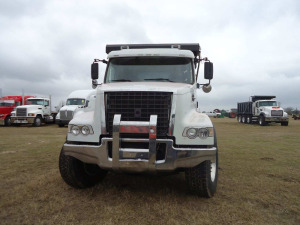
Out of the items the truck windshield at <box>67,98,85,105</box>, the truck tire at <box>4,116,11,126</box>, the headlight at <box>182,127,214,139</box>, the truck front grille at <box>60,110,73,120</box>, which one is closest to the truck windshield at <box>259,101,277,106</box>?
the truck windshield at <box>67,98,85,105</box>

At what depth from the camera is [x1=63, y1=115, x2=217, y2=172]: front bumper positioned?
3.36 m

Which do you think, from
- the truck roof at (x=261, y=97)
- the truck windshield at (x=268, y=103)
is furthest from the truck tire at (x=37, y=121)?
the truck roof at (x=261, y=97)

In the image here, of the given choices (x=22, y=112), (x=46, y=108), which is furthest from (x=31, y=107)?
(x=46, y=108)

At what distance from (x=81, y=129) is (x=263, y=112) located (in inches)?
905

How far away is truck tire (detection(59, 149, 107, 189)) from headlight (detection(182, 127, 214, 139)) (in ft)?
6.03

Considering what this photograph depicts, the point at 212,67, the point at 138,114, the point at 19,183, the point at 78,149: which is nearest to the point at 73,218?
the point at 78,149

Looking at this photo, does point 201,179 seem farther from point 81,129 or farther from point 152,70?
point 152,70

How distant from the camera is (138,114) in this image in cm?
369

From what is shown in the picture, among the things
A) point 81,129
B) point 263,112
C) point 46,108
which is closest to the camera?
point 81,129

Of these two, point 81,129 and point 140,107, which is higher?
point 140,107

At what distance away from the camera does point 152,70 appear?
4863 mm

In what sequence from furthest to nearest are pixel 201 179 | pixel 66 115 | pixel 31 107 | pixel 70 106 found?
pixel 31 107, pixel 70 106, pixel 66 115, pixel 201 179

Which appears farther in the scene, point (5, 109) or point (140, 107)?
point (5, 109)

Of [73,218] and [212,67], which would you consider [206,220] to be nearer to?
[73,218]
